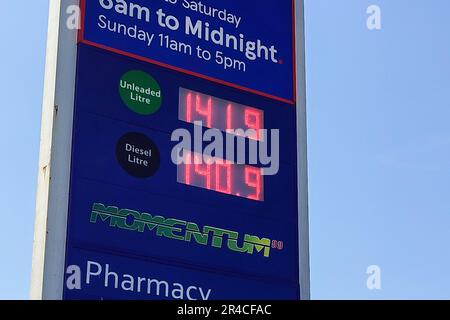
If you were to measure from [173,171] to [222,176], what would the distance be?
60cm

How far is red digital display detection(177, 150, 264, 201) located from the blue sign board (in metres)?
0.01

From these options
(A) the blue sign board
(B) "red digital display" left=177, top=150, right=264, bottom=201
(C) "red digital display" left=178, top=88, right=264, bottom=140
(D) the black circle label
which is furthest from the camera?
(C) "red digital display" left=178, top=88, right=264, bottom=140

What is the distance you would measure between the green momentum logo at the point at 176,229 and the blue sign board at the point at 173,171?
12 millimetres

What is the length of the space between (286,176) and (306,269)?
3.43 feet

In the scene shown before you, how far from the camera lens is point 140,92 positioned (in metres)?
12.3

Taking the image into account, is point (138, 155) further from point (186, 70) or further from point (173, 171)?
point (186, 70)

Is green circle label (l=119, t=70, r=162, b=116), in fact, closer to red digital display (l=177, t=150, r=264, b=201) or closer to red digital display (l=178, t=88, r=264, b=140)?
red digital display (l=178, t=88, r=264, b=140)

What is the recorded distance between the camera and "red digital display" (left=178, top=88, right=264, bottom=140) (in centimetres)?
1258

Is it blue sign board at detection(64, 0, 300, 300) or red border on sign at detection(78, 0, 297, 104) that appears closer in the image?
blue sign board at detection(64, 0, 300, 300)

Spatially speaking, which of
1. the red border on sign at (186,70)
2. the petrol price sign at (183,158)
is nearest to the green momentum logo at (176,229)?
the petrol price sign at (183,158)

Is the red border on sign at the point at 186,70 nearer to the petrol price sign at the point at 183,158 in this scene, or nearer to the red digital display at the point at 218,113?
the petrol price sign at the point at 183,158

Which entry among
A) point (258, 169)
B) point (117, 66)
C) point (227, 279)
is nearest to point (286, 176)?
point (258, 169)

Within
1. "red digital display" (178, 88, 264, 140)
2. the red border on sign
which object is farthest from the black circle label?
the red border on sign

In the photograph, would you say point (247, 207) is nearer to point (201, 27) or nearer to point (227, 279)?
point (227, 279)
